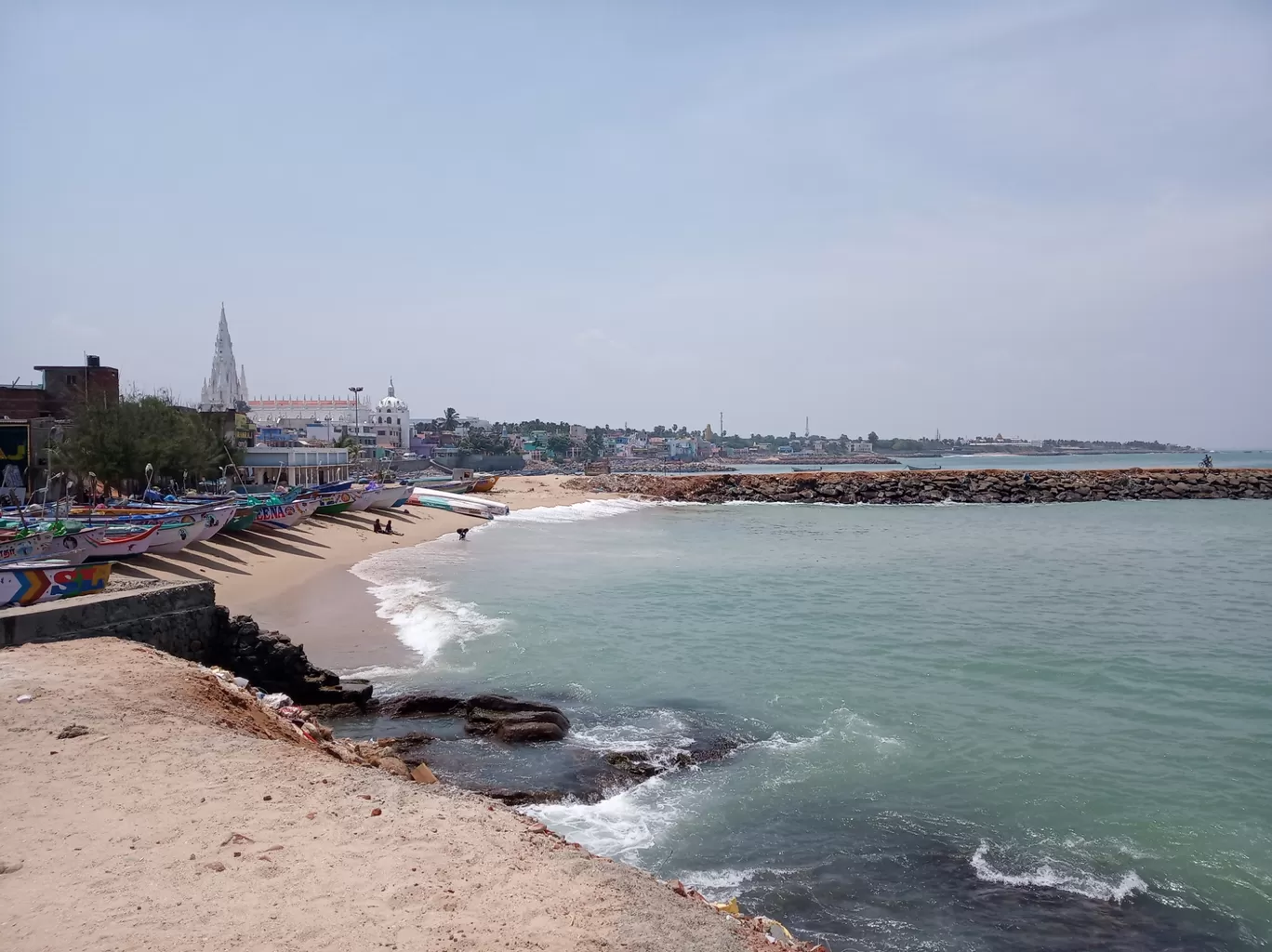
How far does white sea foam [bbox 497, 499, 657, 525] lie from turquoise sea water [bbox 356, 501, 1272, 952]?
23.9 metres

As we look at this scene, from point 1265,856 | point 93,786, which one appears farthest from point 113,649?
point 1265,856

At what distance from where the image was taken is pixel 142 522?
24875 millimetres

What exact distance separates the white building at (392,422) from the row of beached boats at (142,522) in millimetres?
77037

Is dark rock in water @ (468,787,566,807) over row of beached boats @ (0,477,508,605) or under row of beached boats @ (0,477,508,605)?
under

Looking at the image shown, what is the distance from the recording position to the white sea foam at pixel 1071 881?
29.1 feet

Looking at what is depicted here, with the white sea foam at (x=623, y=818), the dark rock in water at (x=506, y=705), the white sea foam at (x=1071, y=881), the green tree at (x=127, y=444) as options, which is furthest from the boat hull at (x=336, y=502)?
the white sea foam at (x=1071, y=881)

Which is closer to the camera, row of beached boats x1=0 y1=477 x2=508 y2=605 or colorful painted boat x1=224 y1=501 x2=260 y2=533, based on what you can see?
row of beached boats x1=0 y1=477 x2=508 y2=605

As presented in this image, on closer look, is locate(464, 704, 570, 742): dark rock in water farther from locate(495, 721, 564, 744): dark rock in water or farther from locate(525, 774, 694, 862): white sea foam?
locate(525, 774, 694, 862): white sea foam

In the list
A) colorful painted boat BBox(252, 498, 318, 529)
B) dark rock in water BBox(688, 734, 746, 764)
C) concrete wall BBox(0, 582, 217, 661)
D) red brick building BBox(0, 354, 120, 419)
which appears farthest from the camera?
red brick building BBox(0, 354, 120, 419)

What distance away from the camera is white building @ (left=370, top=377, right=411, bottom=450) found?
122m

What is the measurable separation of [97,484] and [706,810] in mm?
39102

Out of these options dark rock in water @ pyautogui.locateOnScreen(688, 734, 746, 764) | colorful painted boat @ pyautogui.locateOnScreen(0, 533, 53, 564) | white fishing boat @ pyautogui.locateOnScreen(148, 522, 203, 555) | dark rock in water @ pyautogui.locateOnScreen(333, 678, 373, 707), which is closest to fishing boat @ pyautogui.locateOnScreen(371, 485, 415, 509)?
white fishing boat @ pyautogui.locateOnScreen(148, 522, 203, 555)

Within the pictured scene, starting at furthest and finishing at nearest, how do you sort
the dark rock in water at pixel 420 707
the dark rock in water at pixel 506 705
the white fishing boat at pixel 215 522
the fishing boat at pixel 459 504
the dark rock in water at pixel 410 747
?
the fishing boat at pixel 459 504 < the white fishing boat at pixel 215 522 < the dark rock in water at pixel 420 707 < the dark rock in water at pixel 506 705 < the dark rock in water at pixel 410 747

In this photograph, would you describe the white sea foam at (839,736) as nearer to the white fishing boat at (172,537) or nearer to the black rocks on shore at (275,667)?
the black rocks on shore at (275,667)
